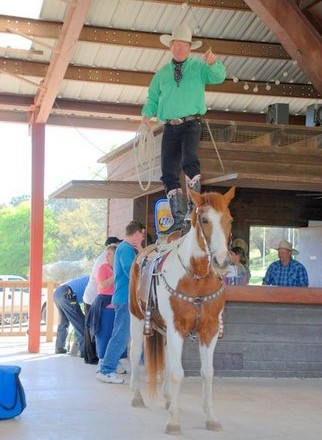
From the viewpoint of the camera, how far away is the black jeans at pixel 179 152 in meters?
6.35

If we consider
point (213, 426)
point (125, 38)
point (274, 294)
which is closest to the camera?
point (213, 426)

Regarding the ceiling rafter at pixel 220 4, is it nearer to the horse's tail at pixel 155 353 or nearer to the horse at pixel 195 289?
the horse at pixel 195 289

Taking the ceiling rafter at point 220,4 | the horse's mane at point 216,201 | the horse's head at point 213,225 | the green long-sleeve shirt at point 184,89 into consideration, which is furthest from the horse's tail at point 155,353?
the ceiling rafter at point 220,4

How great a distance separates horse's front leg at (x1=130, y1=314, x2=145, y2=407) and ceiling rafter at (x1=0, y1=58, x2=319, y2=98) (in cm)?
537

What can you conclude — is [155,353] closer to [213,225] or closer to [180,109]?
[213,225]

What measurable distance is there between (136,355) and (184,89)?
7.87 ft

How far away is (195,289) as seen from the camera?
5.28m

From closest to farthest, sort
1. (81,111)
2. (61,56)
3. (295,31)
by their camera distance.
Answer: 1. (61,56)
2. (295,31)
3. (81,111)

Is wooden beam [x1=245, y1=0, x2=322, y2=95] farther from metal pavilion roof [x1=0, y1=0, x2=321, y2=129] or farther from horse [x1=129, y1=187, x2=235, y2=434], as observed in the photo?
horse [x1=129, y1=187, x2=235, y2=434]

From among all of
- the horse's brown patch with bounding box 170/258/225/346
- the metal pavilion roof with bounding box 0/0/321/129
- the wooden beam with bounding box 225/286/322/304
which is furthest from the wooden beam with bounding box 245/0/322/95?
the horse's brown patch with bounding box 170/258/225/346

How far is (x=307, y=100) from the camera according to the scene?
41.1ft

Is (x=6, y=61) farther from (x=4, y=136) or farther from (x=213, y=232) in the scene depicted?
(x=4, y=136)

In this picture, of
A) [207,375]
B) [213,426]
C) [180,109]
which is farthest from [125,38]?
[213,426]

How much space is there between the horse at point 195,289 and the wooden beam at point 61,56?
3.64 metres
